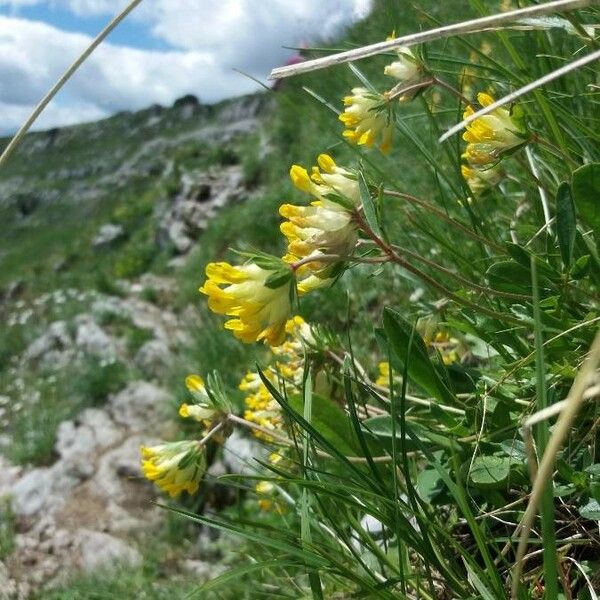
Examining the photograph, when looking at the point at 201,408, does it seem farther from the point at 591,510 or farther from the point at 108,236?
the point at 108,236

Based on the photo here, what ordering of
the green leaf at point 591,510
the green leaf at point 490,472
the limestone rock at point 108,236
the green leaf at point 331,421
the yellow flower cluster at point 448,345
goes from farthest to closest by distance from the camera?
the limestone rock at point 108,236 → the yellow flower cluster at point 448,345 → the green leaf at point 331,421 → the green leaf at point 490,472 → the green leaf at point 591,510

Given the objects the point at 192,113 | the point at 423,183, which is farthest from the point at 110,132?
the point at 423,183

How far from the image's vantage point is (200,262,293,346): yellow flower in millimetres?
718

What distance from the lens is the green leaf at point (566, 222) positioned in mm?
727

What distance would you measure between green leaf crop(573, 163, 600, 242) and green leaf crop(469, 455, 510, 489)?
0.24 metres

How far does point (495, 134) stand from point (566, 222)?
18cm

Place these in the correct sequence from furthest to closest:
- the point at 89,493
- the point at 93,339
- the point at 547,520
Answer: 1. the point at 93,339
2. the point at 89,493
3. the point at 547,520

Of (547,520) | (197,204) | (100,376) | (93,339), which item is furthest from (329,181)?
(197,204)

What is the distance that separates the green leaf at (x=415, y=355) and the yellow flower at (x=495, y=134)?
0.72 feet

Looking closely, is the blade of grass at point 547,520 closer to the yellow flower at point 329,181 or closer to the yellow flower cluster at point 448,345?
the yellow flower at point 329,181

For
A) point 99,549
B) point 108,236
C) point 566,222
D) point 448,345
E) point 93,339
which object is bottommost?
point 108,236

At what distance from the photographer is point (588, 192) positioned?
738 millimetres

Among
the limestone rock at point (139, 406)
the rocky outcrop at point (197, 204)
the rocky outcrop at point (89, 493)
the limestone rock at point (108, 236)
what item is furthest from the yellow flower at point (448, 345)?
the limestone rock at point (108, 236)

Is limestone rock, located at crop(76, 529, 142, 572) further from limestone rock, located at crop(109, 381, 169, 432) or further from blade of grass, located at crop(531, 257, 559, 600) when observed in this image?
blade of grass, located at crop(531, 257, 559, 600)
